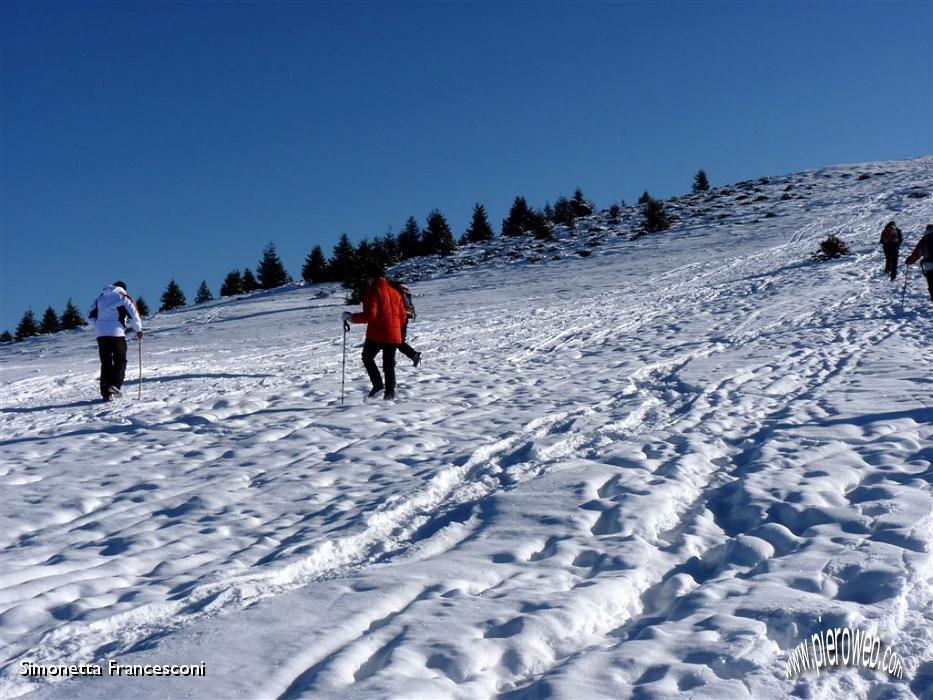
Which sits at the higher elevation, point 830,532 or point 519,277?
point 519,277

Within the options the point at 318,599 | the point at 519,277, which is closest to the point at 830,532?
the point at 318,599

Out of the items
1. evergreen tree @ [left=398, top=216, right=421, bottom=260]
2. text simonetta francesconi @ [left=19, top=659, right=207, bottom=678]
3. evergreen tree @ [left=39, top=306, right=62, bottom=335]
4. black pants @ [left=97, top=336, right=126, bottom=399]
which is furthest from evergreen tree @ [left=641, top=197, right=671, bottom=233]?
evergreen tree @ [left=39, top=306, right=62, bottom=335]

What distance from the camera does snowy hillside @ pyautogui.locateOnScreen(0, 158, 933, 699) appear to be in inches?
131

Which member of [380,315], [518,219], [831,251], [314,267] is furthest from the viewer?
[518,219]

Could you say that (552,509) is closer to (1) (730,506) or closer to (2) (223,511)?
(1) (730,506)

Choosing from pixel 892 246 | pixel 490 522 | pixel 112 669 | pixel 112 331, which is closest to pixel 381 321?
pixel 112 331

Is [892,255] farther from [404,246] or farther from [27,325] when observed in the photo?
[27,325]

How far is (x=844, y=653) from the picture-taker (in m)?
3.16

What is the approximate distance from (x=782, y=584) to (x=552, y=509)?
1.78 m

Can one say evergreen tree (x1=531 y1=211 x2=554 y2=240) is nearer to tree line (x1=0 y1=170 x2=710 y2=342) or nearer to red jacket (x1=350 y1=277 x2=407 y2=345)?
tree line (x1=0 y1=170 x2=710 y2=342)

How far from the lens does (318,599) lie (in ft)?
13.3

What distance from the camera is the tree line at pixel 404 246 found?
43406mm

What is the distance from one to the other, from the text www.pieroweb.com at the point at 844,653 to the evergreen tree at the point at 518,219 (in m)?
50.2

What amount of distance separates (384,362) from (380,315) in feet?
2.04
